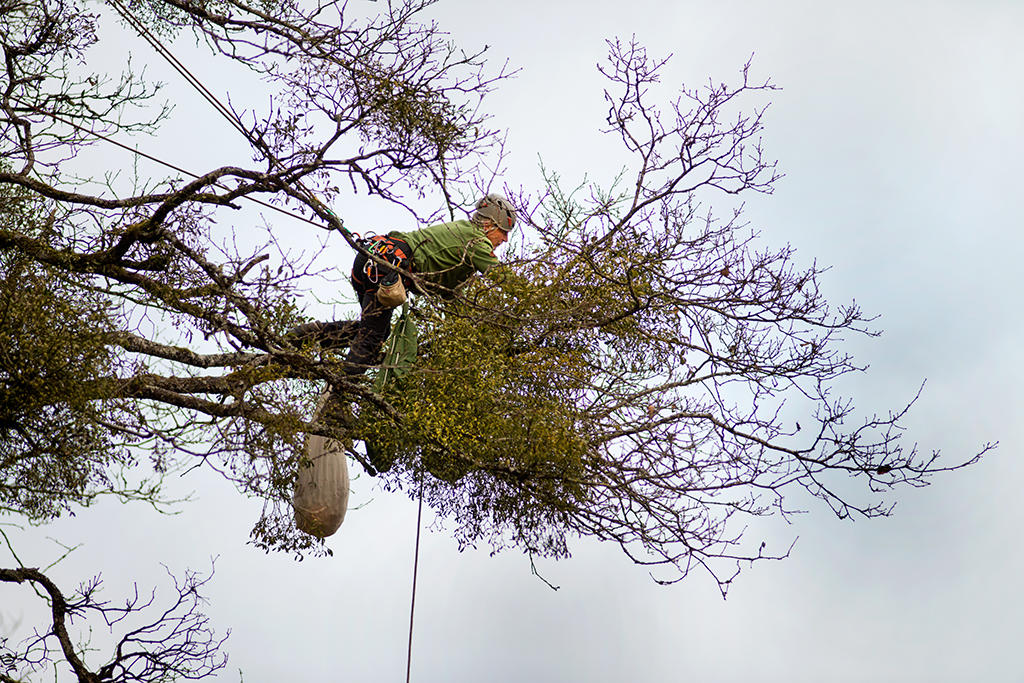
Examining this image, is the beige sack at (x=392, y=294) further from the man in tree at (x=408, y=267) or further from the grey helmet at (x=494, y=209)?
the grey helmet at (x=494, y=209)

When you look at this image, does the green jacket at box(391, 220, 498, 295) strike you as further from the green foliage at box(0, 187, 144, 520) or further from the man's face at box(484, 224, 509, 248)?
the green foliage at box(0, 187, 144, 520)

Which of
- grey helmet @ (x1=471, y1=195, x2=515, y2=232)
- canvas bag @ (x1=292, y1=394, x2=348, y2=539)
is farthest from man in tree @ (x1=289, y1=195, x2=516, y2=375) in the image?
canvas bag @ (x1=292, y1=394, x2=348, y2=539)

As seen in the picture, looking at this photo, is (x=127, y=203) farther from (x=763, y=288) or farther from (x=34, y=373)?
(x=763, y=288)

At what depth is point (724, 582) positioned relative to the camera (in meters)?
7.48

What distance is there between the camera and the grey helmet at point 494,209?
7785 millimetres

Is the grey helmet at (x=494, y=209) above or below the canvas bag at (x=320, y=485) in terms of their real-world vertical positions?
above

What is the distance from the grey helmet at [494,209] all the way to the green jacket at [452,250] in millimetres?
104

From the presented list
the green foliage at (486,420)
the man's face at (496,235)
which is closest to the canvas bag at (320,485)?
the green foliage at (486,420)

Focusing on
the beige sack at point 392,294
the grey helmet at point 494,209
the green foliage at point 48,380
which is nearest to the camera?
the green foliage at point 48,380

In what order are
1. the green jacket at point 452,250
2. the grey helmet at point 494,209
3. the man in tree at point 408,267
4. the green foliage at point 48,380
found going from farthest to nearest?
1. the grey helmet at point 494,209
2. the green jacket at point 452,250
3. the man in tree at point 408,267
4. the green foliage at point 48,380

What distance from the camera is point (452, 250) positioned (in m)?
7.62

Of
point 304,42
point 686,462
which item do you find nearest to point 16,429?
point 304,42

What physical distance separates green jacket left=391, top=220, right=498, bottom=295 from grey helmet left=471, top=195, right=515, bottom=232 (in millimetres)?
104

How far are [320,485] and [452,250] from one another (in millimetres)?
1471
